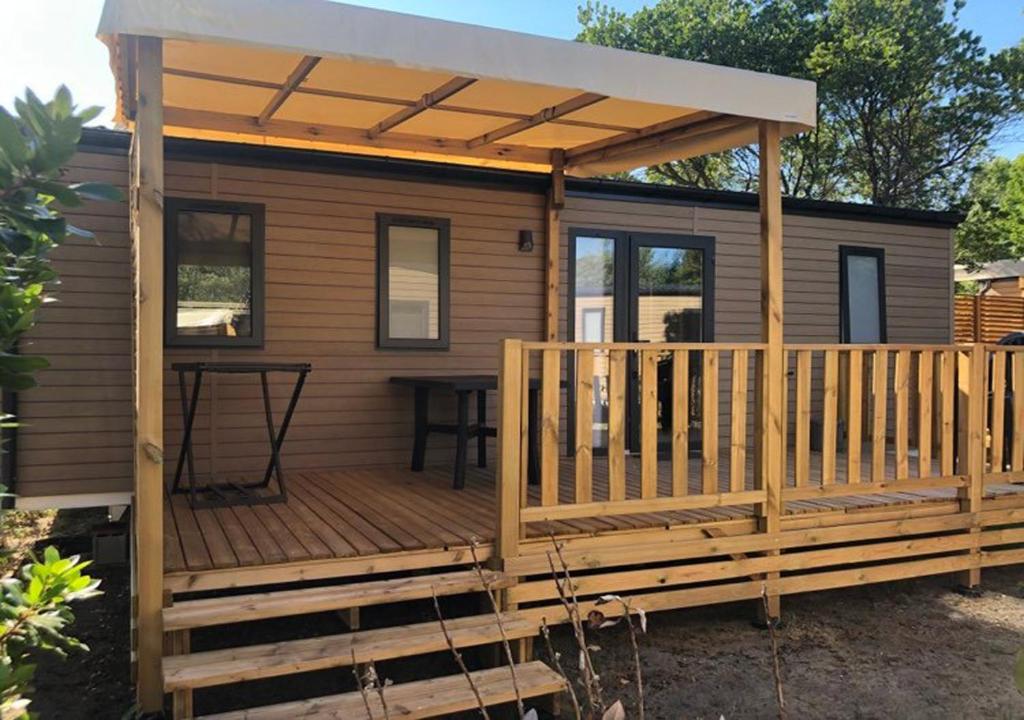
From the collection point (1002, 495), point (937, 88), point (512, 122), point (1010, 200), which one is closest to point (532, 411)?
point (512, 122)

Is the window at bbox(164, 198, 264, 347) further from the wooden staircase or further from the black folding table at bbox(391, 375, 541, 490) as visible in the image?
the wooden staircase

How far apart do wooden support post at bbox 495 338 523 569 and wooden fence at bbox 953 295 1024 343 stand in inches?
493

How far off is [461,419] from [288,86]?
1.95 m

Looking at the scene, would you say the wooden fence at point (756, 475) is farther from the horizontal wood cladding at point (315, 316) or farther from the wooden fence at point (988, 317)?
the wooden fence at point (988, 317)

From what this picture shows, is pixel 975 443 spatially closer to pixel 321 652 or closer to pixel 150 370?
pixel 321 652

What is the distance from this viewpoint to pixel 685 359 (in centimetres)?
390

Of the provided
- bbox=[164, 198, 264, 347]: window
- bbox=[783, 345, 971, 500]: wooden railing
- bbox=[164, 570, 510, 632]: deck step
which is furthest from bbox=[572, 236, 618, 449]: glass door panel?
bbox=[164, 570, 510, 632]: deck step

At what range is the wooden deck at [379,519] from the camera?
3383 mm

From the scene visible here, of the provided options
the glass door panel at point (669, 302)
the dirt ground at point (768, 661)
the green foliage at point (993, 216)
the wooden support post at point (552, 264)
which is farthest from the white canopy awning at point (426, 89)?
the green foliage at point (993, 216)

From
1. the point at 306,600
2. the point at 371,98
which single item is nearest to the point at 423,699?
the point at 306,600

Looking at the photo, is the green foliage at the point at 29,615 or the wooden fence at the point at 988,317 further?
the wooden fence at the point at 988,317

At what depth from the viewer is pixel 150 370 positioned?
293cm

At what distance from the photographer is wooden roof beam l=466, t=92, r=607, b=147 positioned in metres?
4.12

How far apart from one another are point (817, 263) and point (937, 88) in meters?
10.5
